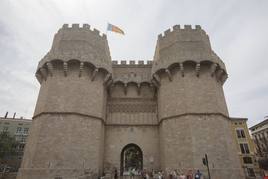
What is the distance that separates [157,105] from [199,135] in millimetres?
5579

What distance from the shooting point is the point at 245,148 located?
93.4ft

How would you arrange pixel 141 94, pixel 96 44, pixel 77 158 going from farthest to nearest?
pixel 141 94 < pixel 96 44 < pixel 77 158

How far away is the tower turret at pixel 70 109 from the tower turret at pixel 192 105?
5.68 meters

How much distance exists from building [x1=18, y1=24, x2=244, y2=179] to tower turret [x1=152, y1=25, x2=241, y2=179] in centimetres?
7

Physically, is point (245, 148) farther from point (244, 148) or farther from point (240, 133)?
point (240, 133)

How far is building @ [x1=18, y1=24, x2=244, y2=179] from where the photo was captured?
13031mm

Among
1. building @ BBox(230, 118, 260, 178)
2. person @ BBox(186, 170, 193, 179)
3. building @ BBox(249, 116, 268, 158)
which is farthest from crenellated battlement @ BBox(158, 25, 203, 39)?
building @ BBox(249, 116, 268, 158)

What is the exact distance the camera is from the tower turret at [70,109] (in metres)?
12.8

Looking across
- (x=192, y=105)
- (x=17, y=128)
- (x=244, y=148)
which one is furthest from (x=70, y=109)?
(x=17, y=128)

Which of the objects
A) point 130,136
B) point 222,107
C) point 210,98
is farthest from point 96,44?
point 222,107

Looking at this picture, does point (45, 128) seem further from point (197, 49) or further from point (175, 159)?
point (197, 49)

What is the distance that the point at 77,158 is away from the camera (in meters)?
13.2

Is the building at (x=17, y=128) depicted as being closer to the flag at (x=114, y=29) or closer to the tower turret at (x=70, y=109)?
the tower turret at (x=70, y=109)

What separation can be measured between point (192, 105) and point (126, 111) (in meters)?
6.54
